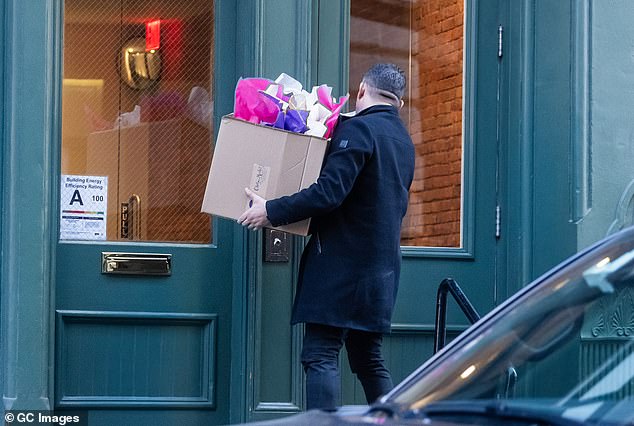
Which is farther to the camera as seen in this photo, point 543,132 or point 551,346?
point 543,132

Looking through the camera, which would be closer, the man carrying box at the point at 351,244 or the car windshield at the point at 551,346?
the car windshield at the point at 551,346

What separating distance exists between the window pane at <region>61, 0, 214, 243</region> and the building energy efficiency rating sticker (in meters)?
0.01

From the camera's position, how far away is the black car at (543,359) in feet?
9.23

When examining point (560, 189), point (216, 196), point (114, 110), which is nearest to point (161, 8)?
point (114, 110)

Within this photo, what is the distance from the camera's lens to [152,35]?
642 cm

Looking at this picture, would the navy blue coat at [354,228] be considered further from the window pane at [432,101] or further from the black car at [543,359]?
the black car at [543,359]

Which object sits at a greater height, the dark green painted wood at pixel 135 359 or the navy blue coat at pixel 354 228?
the navy blue coat at pixel 354 228

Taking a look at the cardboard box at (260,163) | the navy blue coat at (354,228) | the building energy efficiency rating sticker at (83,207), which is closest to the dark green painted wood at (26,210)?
the building energy efficiency rating sticker at (83,207)

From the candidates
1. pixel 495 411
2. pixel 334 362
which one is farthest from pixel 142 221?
pixel 495 411

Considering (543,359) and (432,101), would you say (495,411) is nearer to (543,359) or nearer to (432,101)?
(543,359)

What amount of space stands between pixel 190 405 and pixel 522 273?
1897mm

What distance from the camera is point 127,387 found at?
629 centimetres

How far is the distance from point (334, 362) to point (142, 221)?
130 cm

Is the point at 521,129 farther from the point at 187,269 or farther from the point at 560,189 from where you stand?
the point at 187,269
